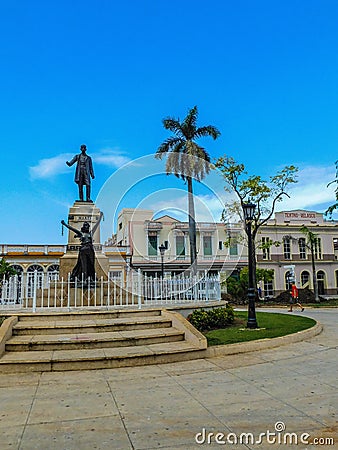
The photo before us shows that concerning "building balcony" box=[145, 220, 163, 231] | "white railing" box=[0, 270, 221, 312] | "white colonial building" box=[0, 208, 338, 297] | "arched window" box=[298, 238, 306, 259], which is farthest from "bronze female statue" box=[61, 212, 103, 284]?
"arched window" box=[298, 238, 306, 259]

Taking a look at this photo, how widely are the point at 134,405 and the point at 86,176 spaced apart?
13562mm

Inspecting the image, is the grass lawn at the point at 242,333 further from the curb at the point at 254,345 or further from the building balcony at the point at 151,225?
the building balcony at the point at 151,225

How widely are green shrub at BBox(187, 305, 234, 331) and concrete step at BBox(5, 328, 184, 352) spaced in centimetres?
158

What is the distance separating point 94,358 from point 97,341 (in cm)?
94

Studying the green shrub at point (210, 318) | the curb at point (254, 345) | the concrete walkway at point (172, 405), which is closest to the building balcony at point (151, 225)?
the green shrub at point (210, 318)

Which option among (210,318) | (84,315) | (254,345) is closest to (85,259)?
(84,315)

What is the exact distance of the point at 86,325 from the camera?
9.38 meters

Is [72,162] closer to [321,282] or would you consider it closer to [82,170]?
[82,170]

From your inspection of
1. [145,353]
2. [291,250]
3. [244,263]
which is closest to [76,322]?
[145,353]

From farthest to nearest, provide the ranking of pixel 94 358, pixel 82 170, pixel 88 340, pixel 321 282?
pixel 321 282
pixel 82 170
pixel 88 340
pixel 94 358

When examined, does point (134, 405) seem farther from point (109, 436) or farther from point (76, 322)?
point (76, 322)

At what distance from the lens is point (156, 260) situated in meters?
47.1

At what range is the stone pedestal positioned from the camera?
1567 cm

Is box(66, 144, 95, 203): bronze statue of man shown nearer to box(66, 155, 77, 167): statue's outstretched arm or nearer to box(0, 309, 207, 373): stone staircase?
box(66, 155, 77, 167): statue's outstretched arm
